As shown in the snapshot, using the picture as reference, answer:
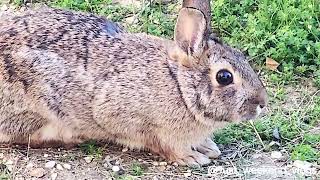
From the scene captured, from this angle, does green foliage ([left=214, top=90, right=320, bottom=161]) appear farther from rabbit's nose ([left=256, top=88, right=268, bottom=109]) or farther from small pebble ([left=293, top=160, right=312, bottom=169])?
rabbit's nose ([left=256, top=88, right=268, bottom=109])

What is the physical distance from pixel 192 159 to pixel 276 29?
139cm

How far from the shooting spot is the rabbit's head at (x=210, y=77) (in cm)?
512

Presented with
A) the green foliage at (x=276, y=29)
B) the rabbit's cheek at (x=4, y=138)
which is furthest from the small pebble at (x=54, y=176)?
the green foliage at (x=276, y=29)

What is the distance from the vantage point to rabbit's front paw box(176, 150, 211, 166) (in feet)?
18.1

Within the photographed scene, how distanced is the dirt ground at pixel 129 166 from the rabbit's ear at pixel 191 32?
74cm

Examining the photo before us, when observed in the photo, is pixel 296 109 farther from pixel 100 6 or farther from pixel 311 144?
pixel 100 6

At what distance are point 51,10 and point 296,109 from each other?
65.7 inches

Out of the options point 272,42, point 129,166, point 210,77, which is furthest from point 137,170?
point 272,42

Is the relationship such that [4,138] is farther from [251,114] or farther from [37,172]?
[251,114]

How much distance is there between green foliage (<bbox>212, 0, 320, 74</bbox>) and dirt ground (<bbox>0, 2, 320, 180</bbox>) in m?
0.93

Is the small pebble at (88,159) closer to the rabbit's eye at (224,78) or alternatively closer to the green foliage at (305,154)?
the rabbit's eye at (224,78)

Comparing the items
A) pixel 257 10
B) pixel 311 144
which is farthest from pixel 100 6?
pixel 311 144

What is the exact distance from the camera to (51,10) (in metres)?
5.77

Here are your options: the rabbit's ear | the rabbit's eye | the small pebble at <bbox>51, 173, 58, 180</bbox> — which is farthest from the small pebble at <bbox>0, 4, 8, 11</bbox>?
the rabbit's eye
